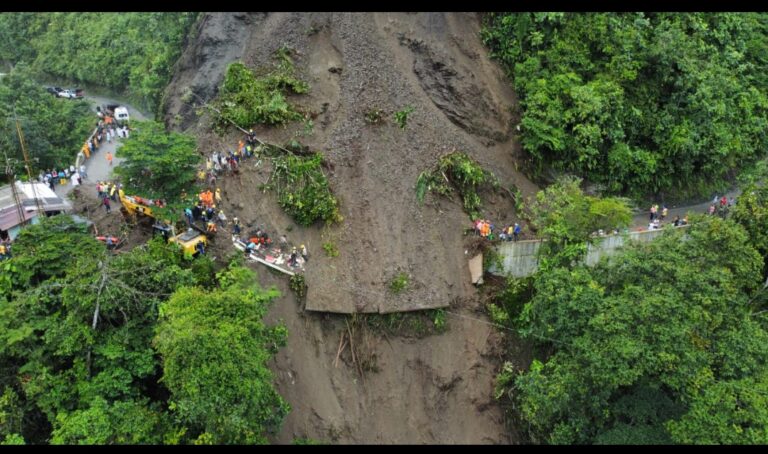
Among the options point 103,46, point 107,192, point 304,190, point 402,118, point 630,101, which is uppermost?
point 630,101

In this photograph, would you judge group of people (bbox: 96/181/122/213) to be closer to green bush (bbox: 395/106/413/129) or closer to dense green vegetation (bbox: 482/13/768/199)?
green bush (bbox: 395/106/413/129)

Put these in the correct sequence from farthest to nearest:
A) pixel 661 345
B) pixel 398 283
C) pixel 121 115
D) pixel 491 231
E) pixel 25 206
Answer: pixel 121 115 → pixel 491 231 → pixel 25 206 → pixel 398 283 → pixel 661 345

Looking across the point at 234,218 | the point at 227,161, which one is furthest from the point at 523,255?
the point at 227,161

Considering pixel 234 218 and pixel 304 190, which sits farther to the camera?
pixel 234 218

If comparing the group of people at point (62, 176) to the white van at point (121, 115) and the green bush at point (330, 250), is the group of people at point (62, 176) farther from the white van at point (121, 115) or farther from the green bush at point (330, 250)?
the green bush at point (330, 250)

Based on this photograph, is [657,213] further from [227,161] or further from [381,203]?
[227,161]

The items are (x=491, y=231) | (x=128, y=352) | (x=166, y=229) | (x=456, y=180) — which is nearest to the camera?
(x=128, y=352)
